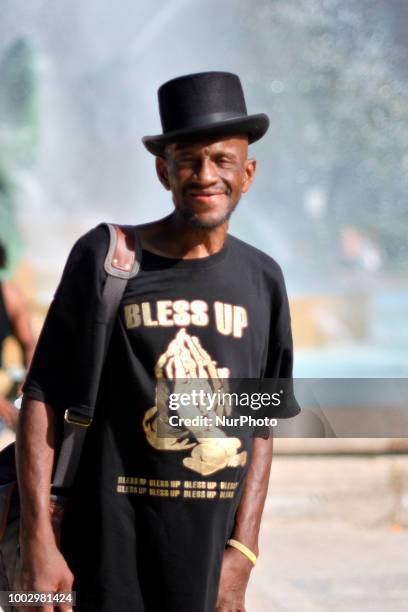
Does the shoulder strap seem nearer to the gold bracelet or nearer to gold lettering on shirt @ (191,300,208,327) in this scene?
gold lettering on shirt @ (191,300,208,327)

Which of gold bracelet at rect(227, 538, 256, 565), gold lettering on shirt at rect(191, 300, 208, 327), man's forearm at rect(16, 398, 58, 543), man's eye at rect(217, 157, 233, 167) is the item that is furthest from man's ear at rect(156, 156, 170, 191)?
gold bracelet at rect(227, 538, 256, 565)

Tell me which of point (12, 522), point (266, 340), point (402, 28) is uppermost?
point (402, 28)

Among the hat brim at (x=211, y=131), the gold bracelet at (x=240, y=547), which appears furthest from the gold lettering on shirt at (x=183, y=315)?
the gold bracelet at (x=240, y=547)

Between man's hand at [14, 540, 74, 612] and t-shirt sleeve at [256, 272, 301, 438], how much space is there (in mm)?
499

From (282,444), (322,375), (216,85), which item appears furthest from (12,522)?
(322,375)

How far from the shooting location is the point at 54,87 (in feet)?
27.1

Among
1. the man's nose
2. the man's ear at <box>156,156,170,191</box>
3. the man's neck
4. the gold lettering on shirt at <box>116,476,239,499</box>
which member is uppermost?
the man's ear at <box>156,156,170,191</box>

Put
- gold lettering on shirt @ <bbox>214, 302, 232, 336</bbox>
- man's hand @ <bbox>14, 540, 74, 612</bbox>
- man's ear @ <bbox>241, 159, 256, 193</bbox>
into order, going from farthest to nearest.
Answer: man's ear @ <bbox>241, 159, 256, 193</bbox> → gold lettering on shirt @ <bbox>214, 302, 232, 336</bbox> → man's hand @ <bbox>14, 540, 74, 612</bbox>

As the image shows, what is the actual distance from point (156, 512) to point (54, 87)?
6.48m

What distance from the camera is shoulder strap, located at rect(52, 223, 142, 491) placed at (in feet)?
6.98

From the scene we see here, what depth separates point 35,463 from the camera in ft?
7.02

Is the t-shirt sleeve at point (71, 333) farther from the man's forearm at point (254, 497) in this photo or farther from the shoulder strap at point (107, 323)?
the man's forearm at point (254, 497)

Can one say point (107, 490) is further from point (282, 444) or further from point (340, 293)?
point (340, 293)

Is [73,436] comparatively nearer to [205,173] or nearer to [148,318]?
[148,318]
